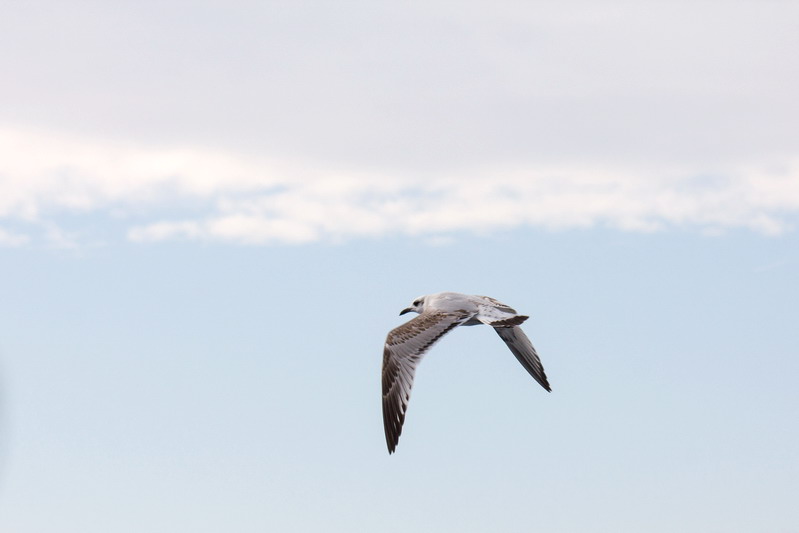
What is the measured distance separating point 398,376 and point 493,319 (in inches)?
171

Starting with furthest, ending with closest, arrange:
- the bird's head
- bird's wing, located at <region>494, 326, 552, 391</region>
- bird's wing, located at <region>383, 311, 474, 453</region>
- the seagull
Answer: bird's wing, located at <region>494, 326, 552, 391</region>
the bird's head
the seagull
bird's wing, located at <region>383, 311, 474, 453</region>

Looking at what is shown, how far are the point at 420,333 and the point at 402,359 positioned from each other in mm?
1156

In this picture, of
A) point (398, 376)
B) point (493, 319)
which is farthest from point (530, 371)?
point (398, 376)

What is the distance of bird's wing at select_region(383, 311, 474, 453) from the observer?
36.1 meters

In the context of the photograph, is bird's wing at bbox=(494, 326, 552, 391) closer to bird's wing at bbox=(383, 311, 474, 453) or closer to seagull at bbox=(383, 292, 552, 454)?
seagull at bbox=(383, 292, 552, 454)

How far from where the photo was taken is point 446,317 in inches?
1508

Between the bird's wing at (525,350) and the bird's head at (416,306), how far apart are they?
147 inches

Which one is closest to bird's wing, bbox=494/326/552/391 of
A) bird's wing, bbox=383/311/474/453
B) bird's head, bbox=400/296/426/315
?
bird's head, bbox=400/296/426/315

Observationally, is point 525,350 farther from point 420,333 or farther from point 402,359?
point 402,359

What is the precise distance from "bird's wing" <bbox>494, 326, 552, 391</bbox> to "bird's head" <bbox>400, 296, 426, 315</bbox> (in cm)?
373

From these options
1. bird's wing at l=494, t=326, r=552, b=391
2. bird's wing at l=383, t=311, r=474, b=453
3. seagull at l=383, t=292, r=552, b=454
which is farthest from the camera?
bird's wing at l=494, t=326, r=552, b=391

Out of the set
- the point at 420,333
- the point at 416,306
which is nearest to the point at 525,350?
the point at 416,306

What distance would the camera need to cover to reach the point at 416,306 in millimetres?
42281

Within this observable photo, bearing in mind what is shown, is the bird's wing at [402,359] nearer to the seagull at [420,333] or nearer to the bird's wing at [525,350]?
the seagull at [420,333]
